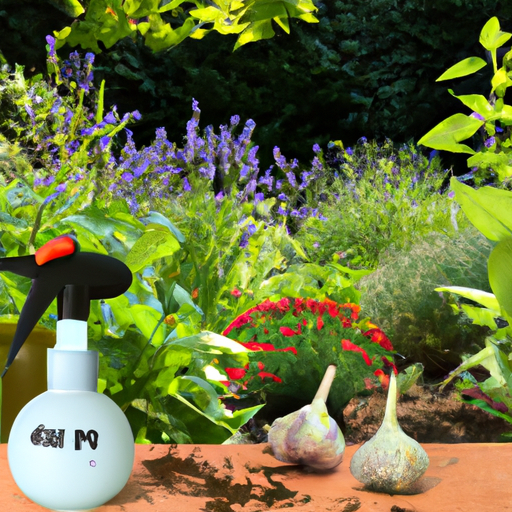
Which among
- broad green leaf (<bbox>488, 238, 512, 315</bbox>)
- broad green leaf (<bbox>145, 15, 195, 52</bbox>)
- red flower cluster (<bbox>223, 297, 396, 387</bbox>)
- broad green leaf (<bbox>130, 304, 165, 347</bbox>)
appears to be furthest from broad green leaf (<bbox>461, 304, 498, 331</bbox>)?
broad green leaf (<bbox>145, 15, 195, 52</bbox>)

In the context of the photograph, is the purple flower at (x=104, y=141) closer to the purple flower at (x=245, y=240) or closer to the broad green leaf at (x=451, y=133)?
the purple flower at (x=245, y=240)

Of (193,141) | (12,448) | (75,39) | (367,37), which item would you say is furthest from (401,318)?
(367,37)

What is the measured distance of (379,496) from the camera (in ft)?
2.02

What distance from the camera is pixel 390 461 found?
62 cm

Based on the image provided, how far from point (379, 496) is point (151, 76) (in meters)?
7.72

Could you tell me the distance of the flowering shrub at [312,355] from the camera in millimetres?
1300

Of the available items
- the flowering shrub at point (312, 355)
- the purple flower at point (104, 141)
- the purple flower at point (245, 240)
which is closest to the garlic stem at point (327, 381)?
the flowering shrub at point (312, 355)

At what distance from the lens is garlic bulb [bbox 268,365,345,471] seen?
708mm

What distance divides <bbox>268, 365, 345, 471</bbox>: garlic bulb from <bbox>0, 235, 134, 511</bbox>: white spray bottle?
0.72 feet

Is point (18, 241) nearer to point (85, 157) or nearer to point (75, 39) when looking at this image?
point (75, 39)

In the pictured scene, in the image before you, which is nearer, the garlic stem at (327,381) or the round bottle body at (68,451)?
the round bottle body at (68,451)

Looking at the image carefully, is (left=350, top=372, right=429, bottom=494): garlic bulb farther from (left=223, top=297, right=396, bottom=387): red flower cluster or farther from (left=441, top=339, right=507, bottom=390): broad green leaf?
(left=223, top=297, right=396, bottom=387): red flower cluster

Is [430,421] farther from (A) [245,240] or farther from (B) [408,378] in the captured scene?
(A) [245,240]

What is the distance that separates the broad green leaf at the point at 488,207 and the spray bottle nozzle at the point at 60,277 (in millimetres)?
386
